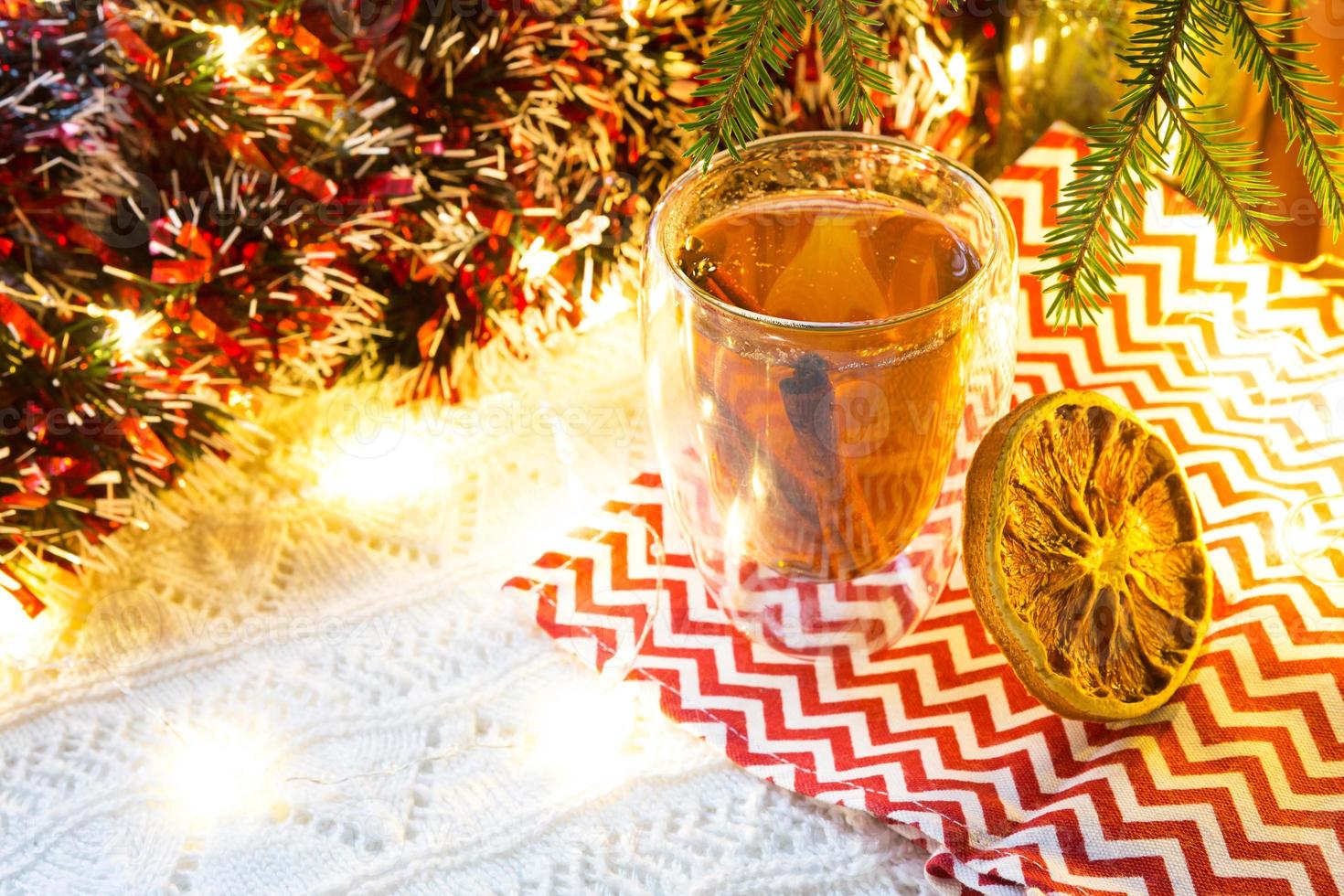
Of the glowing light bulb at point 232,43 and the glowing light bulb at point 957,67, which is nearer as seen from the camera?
the glowing light bulb at point 232,43

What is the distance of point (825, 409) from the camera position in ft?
1.95

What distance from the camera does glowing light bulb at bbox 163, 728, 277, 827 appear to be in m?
0.67

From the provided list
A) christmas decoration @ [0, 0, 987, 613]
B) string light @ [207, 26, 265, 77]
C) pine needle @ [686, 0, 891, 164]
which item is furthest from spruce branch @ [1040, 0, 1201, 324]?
string light @ [207, 26, 265, 77]

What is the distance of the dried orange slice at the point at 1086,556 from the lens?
61 centimetres

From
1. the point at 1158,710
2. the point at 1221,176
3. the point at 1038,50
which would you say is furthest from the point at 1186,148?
the point at 1038,50

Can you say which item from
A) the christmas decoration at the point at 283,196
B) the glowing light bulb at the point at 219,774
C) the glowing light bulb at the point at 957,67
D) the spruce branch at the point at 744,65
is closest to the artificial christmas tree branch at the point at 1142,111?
the spruce branch at the point at 744,65

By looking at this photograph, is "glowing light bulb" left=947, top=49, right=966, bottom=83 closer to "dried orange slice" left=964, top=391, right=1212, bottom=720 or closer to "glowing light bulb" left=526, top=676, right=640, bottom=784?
"dried orange slice" left=964, top=391, right=1212, bottom=720

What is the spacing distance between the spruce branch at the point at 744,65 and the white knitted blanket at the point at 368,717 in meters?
0.33

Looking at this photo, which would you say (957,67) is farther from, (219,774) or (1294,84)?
(219,774)

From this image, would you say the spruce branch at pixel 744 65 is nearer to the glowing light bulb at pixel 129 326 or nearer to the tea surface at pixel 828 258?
the tea surface at pixel 828 258

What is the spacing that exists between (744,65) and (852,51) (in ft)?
0.16

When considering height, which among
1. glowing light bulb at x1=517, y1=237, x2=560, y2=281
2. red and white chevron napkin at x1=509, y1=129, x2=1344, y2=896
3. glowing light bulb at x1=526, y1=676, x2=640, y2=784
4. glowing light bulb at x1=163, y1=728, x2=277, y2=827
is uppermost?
glowing light bulb at x1=517, y1=237, x2=560, y2=281

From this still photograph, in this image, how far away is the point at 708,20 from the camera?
32.8 inches

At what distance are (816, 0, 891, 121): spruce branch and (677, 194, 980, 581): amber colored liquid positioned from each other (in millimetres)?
99
